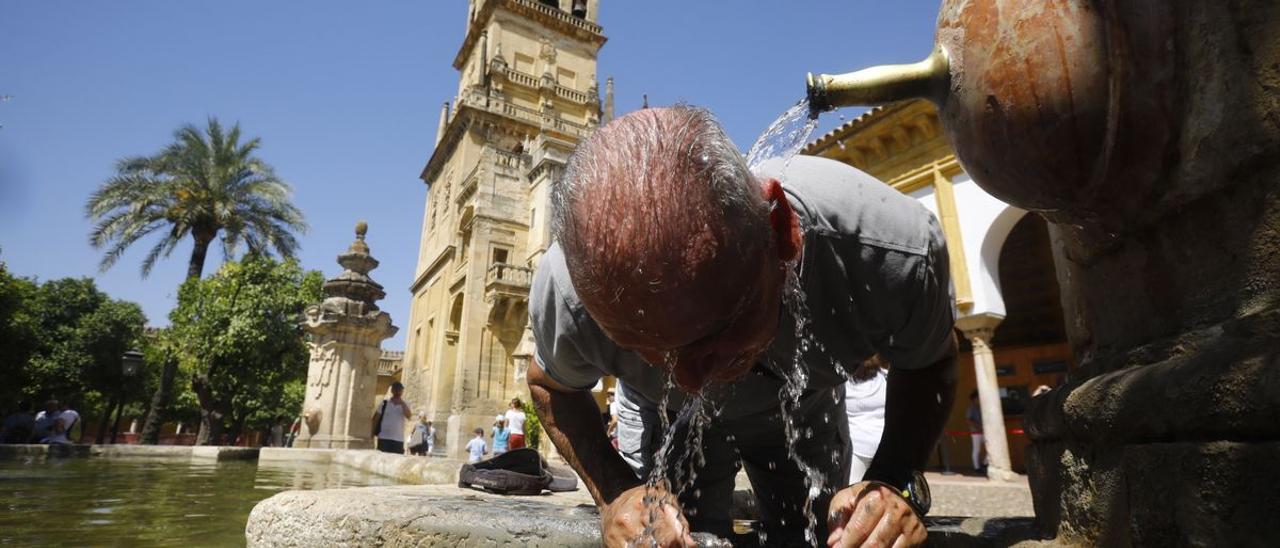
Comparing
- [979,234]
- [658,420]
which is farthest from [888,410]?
[979,234]

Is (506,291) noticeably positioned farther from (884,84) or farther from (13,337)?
(884,84)

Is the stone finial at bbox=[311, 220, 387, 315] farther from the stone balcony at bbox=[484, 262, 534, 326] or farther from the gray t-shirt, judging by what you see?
the stone balcony at bbox=[484, 262, 534, 326]

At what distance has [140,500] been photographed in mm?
4555

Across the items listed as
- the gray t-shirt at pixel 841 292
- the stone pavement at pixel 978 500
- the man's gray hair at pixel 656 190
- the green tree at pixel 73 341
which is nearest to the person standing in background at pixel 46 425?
the green tree at pixel 73 341

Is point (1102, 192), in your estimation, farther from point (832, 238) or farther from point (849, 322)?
point (849, 322)

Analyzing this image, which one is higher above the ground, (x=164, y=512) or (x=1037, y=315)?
(x=1037, y=315)

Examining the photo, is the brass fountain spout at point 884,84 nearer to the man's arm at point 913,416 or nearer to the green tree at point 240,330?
the man's arm at point 913,416

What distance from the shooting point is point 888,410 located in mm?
1861

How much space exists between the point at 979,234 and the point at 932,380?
7.74m

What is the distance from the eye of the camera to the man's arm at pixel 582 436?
1829mm

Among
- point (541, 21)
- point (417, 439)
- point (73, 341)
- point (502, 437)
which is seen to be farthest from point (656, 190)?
point (73, 341)

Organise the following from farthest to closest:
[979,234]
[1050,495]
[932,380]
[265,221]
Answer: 1. [265,221]
2. [979,234]
3. [932,380]
4. [1050,495]

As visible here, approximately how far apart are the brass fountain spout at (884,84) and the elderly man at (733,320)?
8.2 inches

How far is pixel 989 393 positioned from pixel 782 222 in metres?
9.12
